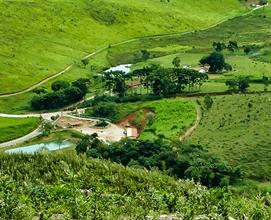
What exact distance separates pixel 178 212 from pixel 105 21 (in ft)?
535

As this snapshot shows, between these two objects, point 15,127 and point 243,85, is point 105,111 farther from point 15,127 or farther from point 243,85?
point 243,85

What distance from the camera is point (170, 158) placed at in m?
95.7

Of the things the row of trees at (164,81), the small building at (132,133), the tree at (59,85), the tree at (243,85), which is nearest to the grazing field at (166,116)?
the small building at (132,133)

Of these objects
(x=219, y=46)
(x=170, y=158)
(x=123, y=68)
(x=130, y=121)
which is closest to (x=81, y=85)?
(x=130, y=121)

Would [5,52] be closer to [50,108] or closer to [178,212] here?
[50,108]

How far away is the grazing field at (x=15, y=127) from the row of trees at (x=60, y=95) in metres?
9.92

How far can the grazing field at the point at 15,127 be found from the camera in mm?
120438

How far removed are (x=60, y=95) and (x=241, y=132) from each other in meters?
45.0

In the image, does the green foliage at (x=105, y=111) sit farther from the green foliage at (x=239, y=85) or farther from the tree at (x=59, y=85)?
the green foliage at (x=239, y=85)

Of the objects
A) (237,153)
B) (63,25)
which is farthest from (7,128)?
(63,25)

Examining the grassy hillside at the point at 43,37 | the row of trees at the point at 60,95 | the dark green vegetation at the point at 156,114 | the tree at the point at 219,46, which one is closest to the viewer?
the dark green vegetation at the point at 156,114

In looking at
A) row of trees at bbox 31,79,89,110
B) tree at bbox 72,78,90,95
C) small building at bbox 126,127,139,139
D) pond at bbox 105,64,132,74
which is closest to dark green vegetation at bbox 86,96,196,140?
small building at bbox 126,127,139,139

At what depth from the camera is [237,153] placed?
334 ft

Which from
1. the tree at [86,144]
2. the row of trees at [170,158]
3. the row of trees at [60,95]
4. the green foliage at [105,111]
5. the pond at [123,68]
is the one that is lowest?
the row of trees at [170,158]
